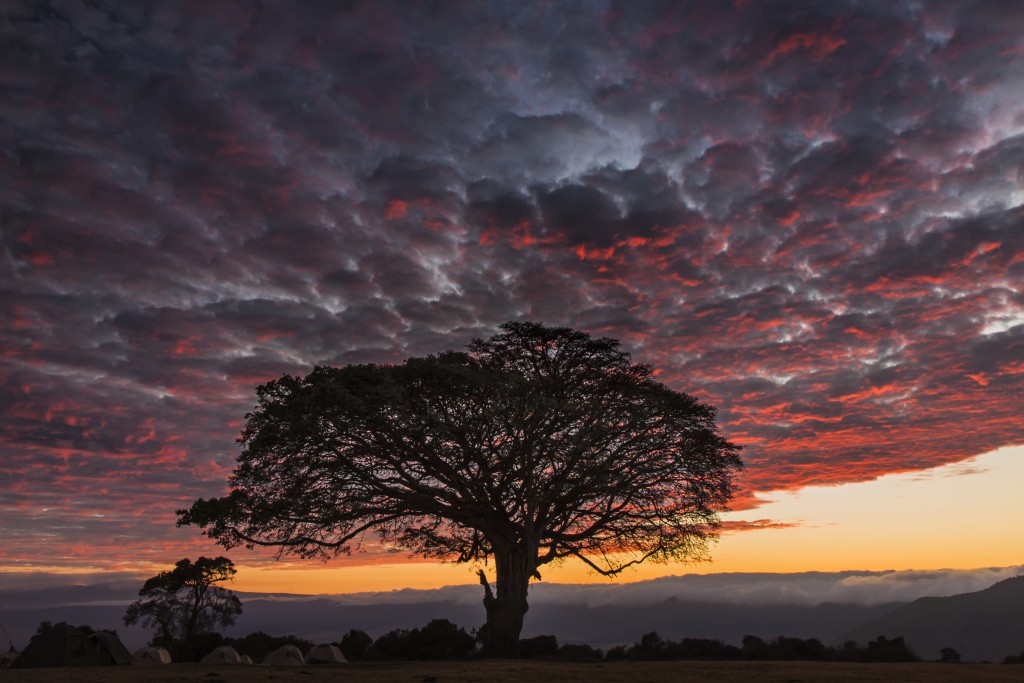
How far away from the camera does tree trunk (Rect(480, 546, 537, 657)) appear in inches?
1212

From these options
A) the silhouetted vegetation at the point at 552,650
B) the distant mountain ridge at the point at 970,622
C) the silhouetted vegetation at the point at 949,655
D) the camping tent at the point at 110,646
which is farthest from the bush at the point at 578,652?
the distant mountain ridge at the point at 970,622

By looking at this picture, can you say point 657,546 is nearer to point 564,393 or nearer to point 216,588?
point 564,393

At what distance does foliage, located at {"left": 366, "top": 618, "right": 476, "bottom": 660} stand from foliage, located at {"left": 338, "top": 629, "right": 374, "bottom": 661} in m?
2.27

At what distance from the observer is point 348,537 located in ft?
102

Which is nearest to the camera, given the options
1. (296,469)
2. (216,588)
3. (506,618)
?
(296,469)

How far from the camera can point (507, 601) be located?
102ft

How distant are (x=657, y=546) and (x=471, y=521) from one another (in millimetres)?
9426

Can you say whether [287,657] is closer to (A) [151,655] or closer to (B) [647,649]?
(A) [151,655]

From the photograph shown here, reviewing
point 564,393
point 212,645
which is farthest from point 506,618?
point 212,645

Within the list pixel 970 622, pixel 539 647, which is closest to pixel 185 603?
pixel 539 647

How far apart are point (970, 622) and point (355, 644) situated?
135 m

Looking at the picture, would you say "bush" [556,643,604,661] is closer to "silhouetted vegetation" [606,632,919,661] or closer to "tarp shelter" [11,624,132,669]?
"silhouetted vegetation" [606,632,919,661]

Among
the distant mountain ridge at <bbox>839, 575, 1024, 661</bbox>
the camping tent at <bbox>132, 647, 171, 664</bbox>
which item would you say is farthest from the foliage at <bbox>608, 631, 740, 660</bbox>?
the distant mountain ridge at <bbox>839, 575, 1024, 661</bbox>

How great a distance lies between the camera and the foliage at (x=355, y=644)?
47969mm
